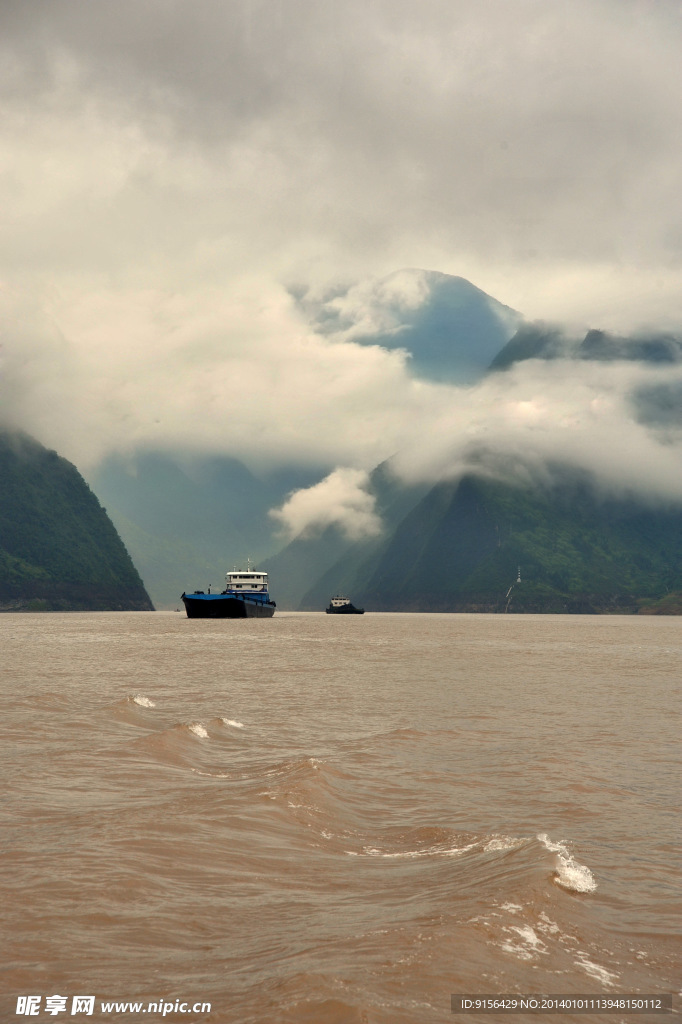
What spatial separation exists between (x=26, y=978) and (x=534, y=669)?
44543 millimetres

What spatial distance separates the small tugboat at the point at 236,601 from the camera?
140000mm

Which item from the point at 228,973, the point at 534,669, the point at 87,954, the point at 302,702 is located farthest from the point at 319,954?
the point at 534,669

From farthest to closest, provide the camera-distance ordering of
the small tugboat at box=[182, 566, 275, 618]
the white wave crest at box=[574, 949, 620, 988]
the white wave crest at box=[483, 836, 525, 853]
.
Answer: the small tugboat at box=[182, 566, 275, 618], the white wave crest at box=[483, 836, 525, 853], the white wave crest at box=[574, 949, 620, 988]

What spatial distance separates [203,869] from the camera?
964 centimetres

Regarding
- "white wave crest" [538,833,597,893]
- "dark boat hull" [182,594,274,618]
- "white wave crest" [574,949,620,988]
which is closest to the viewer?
"white wave crest" [574,949,620,988]

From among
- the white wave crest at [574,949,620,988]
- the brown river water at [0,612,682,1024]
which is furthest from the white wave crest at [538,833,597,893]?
the white wave crest at [574,949,620,988]

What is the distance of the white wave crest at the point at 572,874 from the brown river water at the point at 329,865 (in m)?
0.05

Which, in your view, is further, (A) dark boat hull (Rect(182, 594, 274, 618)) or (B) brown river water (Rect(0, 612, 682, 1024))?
(A) dark boat hull (Rect(182, 594, 274, 618))

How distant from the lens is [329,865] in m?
10.3

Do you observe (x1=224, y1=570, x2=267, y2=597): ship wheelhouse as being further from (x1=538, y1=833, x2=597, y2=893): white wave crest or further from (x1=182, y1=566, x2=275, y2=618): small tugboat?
(x1=538, y1=833, x2=597, y2=893): white wave crest

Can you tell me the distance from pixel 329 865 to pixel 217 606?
440ft

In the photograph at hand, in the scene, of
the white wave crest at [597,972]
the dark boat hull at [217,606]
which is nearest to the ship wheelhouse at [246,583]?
the dark boat hull at [217,606]

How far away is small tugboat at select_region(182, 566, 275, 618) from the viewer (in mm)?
140000

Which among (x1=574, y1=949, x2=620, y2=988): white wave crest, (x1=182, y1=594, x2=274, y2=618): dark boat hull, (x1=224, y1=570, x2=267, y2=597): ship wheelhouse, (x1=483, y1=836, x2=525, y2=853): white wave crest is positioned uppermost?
(x1=224, y1=570, x2=267, y2=597): ship wheelhouse
